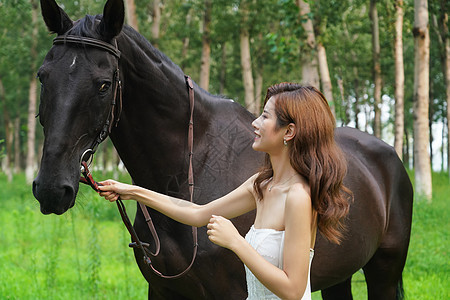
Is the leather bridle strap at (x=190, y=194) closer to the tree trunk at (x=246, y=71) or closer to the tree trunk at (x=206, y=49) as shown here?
the tree trunk at (x=206, y=49)

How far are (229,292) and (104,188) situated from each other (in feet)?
3.07

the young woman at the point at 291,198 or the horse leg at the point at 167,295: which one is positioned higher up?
the young woman at the point at 291,198

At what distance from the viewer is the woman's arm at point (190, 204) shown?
235 centimetres

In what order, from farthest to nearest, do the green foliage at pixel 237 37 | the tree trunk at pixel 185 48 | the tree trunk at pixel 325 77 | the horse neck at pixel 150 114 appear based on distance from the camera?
the tree trunk at pixel 185 48
the green foliage at pixel 237 37
the tree trunk at pixel 325 77
the horse neck at pixel 150 114

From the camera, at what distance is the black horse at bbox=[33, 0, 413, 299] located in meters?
2.19

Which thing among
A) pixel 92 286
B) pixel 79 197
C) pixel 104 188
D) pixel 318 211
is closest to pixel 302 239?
pixel 318 211

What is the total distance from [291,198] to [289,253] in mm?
205

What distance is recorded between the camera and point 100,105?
7.59 feet

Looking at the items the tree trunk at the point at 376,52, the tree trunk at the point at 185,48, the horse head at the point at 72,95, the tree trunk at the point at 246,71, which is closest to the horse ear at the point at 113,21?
the horse head at the point at 72,95

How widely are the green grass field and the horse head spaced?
0.37 m

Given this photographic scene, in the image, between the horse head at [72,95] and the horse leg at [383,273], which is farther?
the horse leg at [383,273]

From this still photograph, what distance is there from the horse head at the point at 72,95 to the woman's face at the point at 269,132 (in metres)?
0.78

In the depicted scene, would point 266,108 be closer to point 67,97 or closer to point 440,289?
point 67,97

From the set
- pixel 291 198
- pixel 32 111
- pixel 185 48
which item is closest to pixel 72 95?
pixel 291 198
